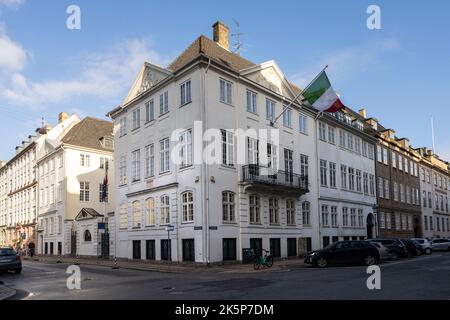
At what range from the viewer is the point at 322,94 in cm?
2748

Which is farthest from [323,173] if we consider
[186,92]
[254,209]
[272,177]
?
[186,92]

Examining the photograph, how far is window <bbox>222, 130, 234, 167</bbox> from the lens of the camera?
27.9 m

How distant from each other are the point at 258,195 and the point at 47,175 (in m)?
31.4

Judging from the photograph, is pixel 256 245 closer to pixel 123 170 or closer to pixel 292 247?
pixel 292 247

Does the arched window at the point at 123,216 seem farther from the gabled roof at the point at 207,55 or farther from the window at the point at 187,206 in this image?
the gabled roof at the point at 207,55

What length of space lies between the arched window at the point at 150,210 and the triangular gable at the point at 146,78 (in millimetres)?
8209

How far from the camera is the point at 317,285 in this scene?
1422 centimetres

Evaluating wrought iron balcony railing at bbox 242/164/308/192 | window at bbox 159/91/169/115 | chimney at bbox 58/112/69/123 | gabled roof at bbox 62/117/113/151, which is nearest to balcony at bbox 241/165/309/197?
wrought iron balcony railing at bbox 242/164/308/192

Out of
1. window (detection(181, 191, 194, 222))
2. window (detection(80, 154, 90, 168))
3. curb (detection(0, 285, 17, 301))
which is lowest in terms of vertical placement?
curb (detection(0, 285, 17, 301))

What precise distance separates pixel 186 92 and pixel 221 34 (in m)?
9.12

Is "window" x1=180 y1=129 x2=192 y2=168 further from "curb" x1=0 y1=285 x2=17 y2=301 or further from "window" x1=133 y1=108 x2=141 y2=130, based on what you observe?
"curb" x1=0 y1=285 x2=17 y2=301

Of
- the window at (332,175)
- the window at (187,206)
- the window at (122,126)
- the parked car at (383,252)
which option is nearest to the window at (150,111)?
the window at (122,126)

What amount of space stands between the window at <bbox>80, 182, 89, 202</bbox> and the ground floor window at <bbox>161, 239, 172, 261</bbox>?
21.3 m
